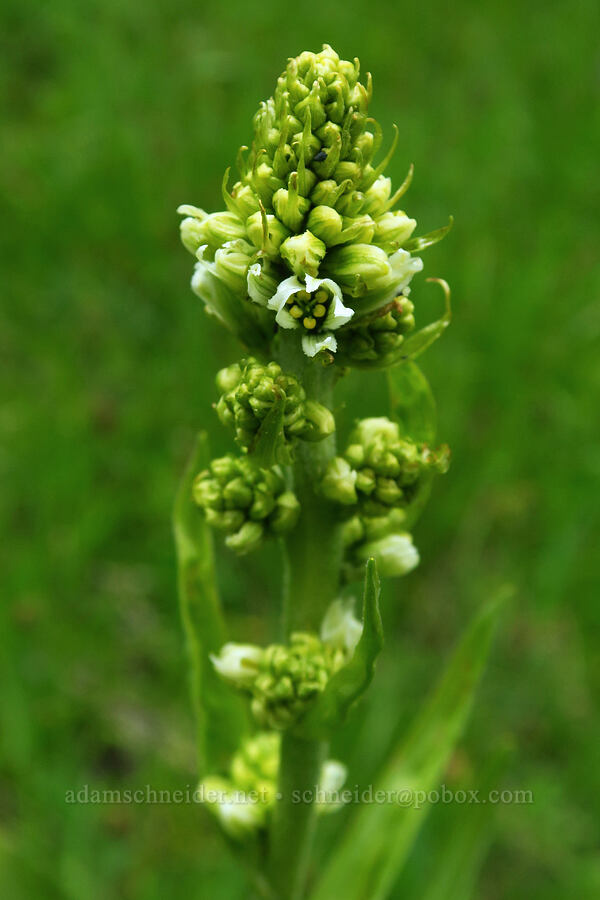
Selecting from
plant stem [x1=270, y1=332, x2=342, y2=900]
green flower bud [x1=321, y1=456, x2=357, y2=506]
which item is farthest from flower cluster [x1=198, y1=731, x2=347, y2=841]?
green flower bud [x1=321, y1=456, x2=357, y2=506]

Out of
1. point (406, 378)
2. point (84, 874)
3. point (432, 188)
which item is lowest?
point (84, 874)

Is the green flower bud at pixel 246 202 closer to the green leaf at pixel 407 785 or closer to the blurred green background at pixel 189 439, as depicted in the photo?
the green leaf at pixel 407 785

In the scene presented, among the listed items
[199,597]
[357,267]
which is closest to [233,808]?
[199,597]

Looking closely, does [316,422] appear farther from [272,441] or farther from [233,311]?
[233,311]

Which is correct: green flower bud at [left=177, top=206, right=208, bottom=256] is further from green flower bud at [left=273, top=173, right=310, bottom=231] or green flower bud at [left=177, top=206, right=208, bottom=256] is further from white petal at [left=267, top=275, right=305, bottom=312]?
white petal at [left=267, top=275, right=305, bottom=312]

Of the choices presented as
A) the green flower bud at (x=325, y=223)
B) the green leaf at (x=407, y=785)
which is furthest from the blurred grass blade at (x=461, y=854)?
the green flower bud at (x=325, y=223)

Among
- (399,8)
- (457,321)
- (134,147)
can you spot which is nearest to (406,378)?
(457,321)

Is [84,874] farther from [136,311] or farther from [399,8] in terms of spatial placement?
[399,8]
